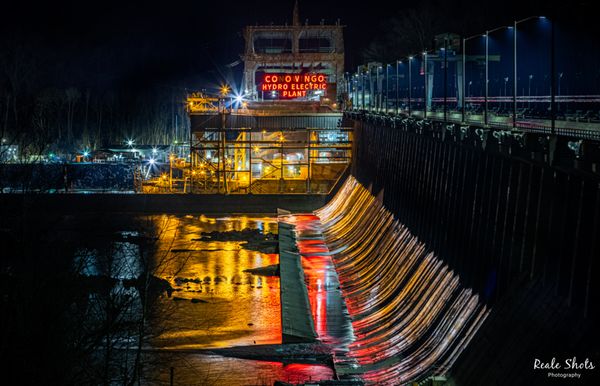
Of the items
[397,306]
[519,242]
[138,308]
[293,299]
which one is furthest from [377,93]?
[519,242]

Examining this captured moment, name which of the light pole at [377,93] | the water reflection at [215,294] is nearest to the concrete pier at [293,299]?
the water reflection at [215,294]

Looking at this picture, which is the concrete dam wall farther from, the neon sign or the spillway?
the neon sign

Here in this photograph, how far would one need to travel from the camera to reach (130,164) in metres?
68.3

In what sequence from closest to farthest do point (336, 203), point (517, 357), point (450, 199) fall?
point (517, 357) < point (450, 199) < point (336, 203)

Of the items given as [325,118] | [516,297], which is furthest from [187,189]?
[516,297]

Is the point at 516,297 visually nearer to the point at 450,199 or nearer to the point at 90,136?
the point at 450,199

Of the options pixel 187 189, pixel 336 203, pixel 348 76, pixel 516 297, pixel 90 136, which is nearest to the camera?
pixel 516 297

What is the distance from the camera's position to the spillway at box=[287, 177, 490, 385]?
17453 mm

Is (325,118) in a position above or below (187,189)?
above

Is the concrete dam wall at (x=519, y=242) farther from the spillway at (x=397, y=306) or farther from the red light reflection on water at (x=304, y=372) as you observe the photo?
the red light reflection on water at (x=304, y=372)

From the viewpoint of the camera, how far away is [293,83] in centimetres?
6072

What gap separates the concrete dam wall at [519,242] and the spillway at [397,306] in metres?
0.54

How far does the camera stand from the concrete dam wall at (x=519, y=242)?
12.8m

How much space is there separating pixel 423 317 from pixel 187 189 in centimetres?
3432
